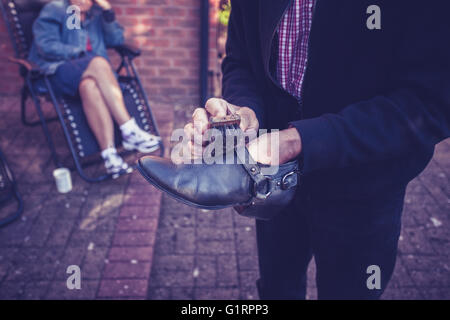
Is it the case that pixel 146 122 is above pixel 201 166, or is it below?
below

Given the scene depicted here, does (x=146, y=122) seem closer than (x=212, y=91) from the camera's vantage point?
Yes

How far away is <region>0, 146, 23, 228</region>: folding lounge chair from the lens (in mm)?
2932

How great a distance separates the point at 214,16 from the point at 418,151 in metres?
3.63

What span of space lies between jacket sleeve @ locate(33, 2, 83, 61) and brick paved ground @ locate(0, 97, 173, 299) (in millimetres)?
1080

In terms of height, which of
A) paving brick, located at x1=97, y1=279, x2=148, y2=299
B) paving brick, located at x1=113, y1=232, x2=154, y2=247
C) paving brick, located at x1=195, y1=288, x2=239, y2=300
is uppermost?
paving brick, located at x1=113, y1=232, x2=154, y2=247

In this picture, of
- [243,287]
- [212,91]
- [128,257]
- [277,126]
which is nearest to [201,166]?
[277,126]

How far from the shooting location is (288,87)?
1273 millimetres

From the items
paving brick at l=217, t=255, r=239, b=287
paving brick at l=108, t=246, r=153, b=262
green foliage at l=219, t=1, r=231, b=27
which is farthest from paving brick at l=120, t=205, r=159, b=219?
green foliage at l=219, t=1, r=231, b=27

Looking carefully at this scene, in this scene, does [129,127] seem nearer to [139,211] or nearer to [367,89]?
[139,211]

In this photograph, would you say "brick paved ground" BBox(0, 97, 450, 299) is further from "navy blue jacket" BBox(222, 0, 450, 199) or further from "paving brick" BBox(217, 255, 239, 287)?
"navy blue jacket" BBox(222, 0, 450, 199)

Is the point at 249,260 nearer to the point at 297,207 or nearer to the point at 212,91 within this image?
the point at 297,207

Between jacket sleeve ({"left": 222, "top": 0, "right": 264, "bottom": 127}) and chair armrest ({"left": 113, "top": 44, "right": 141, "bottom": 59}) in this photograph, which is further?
chair armrest ({"left": 113, "top": 44, "right": 141, "bottom": 59})

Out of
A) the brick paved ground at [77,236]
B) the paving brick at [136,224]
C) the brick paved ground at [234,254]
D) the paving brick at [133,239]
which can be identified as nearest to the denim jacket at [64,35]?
the brick paved ground at [77,236]

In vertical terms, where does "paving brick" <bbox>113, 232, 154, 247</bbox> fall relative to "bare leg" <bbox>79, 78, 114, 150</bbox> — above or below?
below
